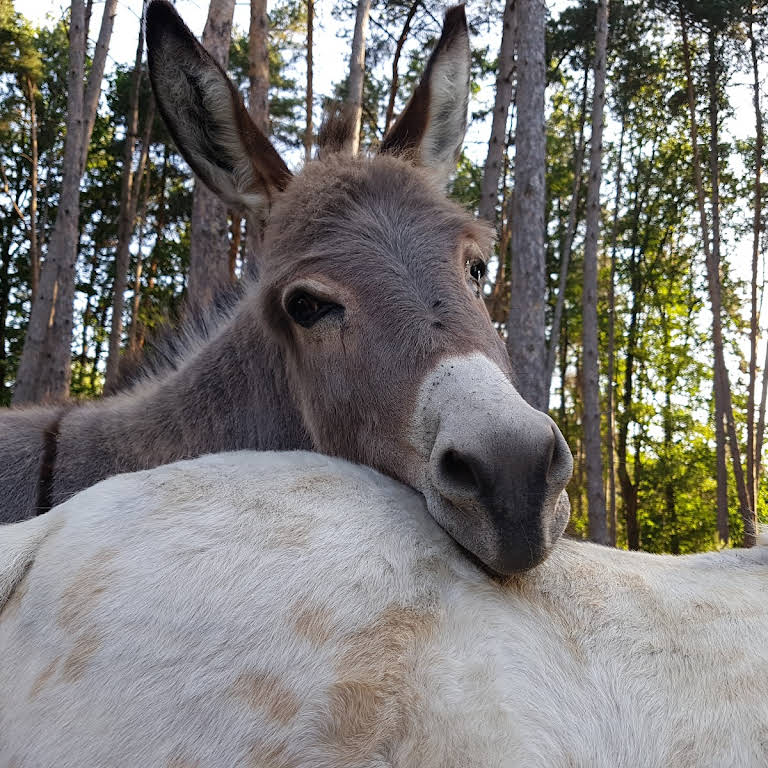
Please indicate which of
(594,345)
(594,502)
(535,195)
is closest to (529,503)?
(535,195)

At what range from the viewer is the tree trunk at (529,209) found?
952cm

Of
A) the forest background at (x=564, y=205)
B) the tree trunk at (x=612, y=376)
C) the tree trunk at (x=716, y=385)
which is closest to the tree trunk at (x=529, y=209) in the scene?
the forest background at (x=564, y=205)

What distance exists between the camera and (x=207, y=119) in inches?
136

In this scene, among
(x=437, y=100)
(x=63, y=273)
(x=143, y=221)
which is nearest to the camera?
(x=437, y=100)

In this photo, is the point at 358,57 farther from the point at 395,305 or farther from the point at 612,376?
the point at 612,376

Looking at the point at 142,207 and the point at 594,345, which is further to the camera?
the point at 142,207

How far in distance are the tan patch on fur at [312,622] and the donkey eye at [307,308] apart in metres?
1.75

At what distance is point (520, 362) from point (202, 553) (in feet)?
27.4

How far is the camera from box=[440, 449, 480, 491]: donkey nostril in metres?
2.02

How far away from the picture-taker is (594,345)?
15094mm

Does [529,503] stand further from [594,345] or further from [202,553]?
[594,345]

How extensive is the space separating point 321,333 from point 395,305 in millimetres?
400

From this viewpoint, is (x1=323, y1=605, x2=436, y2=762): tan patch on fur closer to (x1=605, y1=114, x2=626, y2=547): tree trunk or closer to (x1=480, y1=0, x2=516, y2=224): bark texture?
(x1=480, y1=0, x2=516, y2=224): bark texture

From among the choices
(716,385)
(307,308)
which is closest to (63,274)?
(307,308)
